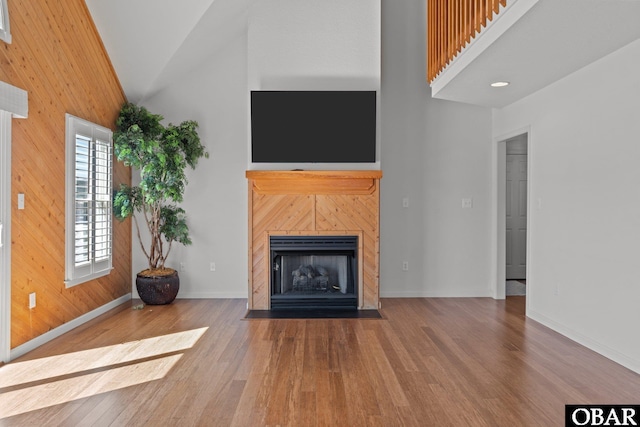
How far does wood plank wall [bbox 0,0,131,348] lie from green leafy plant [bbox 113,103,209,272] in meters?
0.48

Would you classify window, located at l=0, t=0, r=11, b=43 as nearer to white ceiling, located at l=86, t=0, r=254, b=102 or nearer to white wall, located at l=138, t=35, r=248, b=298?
white ceiling, located at l=86, t=0, r=254, b=102

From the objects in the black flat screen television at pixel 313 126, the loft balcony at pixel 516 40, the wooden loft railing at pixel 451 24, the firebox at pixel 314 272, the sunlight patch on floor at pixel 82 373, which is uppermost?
the wooden loft railing at pixel 451 24

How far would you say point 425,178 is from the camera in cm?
599

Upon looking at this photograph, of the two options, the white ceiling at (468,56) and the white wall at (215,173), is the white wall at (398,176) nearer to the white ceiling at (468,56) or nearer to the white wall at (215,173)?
the white wall at (215,173)

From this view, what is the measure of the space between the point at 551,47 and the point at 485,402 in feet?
8.63

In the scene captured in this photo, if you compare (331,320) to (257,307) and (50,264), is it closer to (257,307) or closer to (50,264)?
(257,307)

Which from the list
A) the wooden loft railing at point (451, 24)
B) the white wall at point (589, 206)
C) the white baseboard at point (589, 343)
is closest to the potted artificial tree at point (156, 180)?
the wooden loft railing at point (451, 24)

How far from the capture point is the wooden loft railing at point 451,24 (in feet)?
11.5

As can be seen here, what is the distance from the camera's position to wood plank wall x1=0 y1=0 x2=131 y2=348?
3.61 m

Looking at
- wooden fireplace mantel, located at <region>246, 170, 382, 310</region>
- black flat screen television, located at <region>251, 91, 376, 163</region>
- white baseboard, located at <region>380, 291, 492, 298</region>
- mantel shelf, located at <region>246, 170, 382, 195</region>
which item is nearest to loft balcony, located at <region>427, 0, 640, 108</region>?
black flat screen television, located at <region>251, 91, 376, 163</region>

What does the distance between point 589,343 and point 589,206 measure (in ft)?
3.85

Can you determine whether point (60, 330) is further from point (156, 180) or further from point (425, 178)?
point (425, 178)

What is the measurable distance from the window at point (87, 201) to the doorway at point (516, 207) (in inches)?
224

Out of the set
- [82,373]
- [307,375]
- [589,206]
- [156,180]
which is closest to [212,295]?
[156,180]
